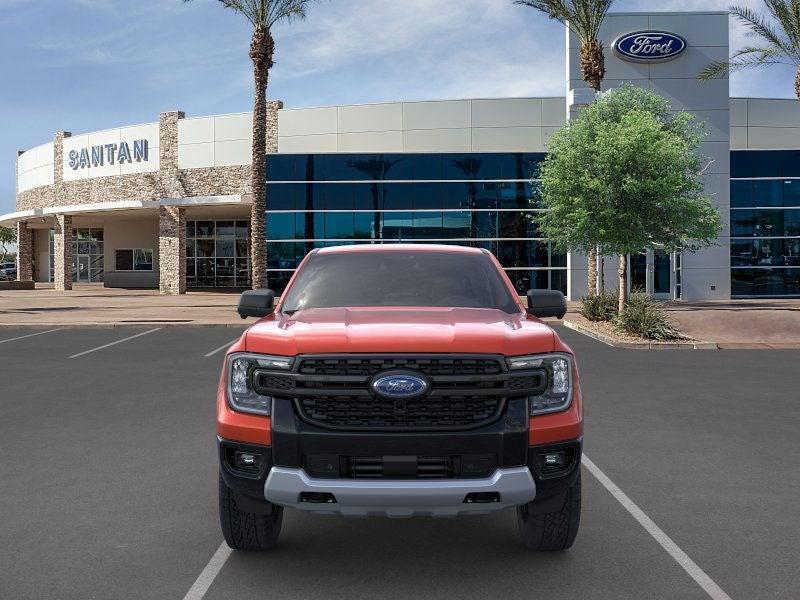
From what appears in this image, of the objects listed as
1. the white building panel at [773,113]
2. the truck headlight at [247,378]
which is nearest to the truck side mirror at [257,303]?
the truck headlight at [247,378]

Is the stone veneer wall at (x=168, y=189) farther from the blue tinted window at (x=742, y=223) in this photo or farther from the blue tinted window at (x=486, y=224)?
the blue tinted window at (x=742, y=223)

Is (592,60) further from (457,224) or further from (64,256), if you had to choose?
(64,256)

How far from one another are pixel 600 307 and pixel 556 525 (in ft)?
62.8

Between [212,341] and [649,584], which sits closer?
[649,584]

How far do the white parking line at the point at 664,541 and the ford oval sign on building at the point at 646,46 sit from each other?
31.5 metres

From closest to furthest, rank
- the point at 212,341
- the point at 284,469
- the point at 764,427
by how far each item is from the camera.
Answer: the point at 284,469
the point at 764,427
the point at 212,341

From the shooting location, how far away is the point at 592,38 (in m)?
28.7

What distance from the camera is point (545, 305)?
18.1 ft

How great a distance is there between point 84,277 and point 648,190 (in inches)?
1879

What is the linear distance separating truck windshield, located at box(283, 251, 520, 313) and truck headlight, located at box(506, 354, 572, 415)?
979 mm

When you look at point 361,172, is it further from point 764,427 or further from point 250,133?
point 764,427

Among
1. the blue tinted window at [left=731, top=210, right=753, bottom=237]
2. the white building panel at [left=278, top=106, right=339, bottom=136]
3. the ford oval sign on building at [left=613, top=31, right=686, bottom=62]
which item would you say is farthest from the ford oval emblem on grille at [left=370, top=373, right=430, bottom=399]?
the blue tinted window at [left=731, top=210, right=753, bottom=237]

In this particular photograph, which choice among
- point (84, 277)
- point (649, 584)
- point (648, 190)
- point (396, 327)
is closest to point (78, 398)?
point (396, 327)

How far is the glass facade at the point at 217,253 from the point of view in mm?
51375
